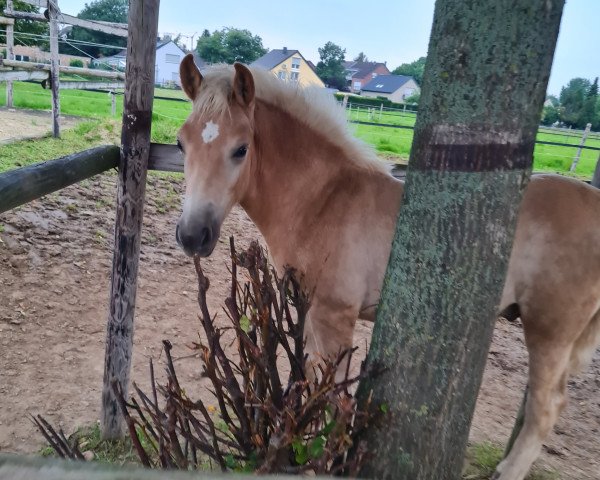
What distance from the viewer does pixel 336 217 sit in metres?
2.74

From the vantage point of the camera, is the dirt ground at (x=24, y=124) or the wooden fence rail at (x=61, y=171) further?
the dirt ground at (x=24, y=124)

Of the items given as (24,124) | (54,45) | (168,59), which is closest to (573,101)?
(168,59)

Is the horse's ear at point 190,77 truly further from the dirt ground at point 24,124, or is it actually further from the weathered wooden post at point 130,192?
the dirt ground at point 24,124

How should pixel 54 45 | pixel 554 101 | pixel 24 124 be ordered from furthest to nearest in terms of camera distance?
pixel 554 101 → pixel 24 124 → pixel 54 45

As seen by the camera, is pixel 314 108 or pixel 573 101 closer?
pixel 314 108

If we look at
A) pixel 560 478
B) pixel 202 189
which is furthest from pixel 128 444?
pixel 560 478

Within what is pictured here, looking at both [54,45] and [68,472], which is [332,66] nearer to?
Result: [54,45]

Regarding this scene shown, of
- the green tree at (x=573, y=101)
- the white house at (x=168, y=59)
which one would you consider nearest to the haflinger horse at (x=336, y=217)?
the green tree at (x=573, y=101)

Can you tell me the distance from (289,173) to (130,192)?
2.89ft

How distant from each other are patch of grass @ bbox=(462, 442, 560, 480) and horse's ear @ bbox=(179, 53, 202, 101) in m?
2.63

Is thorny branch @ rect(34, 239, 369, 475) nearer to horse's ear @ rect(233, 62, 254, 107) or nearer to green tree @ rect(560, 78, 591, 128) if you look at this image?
horse's ear @ rect(233, 62, 254, 107)

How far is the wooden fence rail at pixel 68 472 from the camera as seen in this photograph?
0.53 m

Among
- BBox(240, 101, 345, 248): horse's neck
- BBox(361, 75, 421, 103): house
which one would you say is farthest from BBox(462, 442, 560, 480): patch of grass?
BBox(361, 75, 421, 103): house

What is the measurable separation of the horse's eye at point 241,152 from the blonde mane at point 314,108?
1.27 feet
